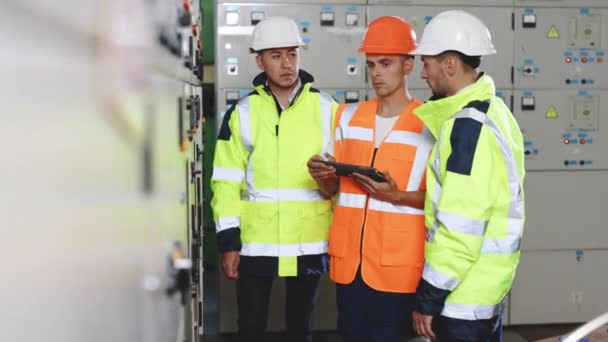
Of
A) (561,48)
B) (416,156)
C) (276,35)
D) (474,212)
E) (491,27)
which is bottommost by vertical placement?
(474,212)

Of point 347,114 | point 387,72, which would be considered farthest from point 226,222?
point 387,72

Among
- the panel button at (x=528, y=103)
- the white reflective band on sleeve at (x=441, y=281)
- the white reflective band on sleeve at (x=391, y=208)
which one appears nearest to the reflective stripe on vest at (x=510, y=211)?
the white reflective band on sleeve at (x=441, y=281)

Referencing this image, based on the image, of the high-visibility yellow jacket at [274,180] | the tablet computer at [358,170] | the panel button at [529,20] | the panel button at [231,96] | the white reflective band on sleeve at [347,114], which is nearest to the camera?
the tablet computer at [358,170]

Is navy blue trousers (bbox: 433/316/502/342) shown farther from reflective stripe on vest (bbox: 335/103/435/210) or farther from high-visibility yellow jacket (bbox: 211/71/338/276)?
high-visibility yellow jacket (bbox: 211/71/338/276)

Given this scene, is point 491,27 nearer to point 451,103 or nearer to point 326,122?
point 326,122

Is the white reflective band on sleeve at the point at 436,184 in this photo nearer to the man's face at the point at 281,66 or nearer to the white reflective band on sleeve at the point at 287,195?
the white reflective band on sleeve at the point at 287,195

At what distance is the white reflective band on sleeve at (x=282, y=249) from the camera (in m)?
2.92

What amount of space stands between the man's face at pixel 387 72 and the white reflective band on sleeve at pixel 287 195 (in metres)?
0.55

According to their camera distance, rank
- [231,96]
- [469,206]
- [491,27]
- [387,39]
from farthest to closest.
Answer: [491,27], [231,96], [387,39], [469,206]

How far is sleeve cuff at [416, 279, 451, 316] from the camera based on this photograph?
2.10m

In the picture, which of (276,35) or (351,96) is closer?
(276,35)

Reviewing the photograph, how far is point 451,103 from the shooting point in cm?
217

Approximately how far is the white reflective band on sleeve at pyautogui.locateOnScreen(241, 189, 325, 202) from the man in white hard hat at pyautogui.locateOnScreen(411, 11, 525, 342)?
2.63 ft

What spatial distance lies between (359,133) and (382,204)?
0.28 metres
